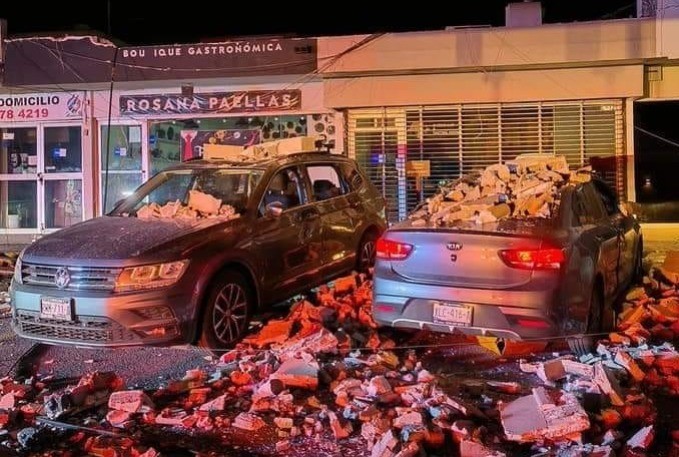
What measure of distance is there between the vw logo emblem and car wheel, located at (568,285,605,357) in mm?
4099

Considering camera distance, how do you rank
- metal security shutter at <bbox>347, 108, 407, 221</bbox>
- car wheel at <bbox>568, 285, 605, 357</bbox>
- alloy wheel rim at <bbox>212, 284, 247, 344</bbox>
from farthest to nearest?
1. metal security shutter at <bbox>347, 108, 407, 221</bbox>
2. alloy wheel rim at <bbox>212, 284, 247, 344</bbox>
3. car wheel at <bbox>568, 285, 605, 357</bbox>

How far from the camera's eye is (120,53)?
1440 centimetres

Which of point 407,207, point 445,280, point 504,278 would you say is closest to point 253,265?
point 445,280

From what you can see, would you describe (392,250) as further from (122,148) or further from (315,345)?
(122,148)

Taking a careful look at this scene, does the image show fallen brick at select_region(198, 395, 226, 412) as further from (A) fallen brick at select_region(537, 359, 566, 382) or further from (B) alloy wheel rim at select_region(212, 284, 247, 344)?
(A) fallen brick at select_region(537, 359, 566, 382)

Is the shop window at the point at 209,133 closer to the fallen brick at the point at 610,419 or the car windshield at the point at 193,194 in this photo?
the car windshield at the point at 193,194

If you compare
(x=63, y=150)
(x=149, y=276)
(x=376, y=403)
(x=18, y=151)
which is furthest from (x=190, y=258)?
(x=18, y=151)

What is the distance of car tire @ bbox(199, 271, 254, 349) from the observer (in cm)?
667

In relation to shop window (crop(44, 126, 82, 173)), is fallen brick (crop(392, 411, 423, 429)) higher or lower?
lower

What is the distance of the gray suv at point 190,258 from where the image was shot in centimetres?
631

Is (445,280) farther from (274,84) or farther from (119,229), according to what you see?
(274,84)

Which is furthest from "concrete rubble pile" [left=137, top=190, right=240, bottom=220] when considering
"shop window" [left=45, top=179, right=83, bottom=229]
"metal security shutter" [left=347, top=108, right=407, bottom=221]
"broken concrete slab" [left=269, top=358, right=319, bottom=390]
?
"shop window" [left=45, top=179, right=83, bottom=229]

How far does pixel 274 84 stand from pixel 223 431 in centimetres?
1053

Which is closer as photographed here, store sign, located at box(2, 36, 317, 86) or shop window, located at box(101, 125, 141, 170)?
store sign, located at box(2, 36, 317, 86)
